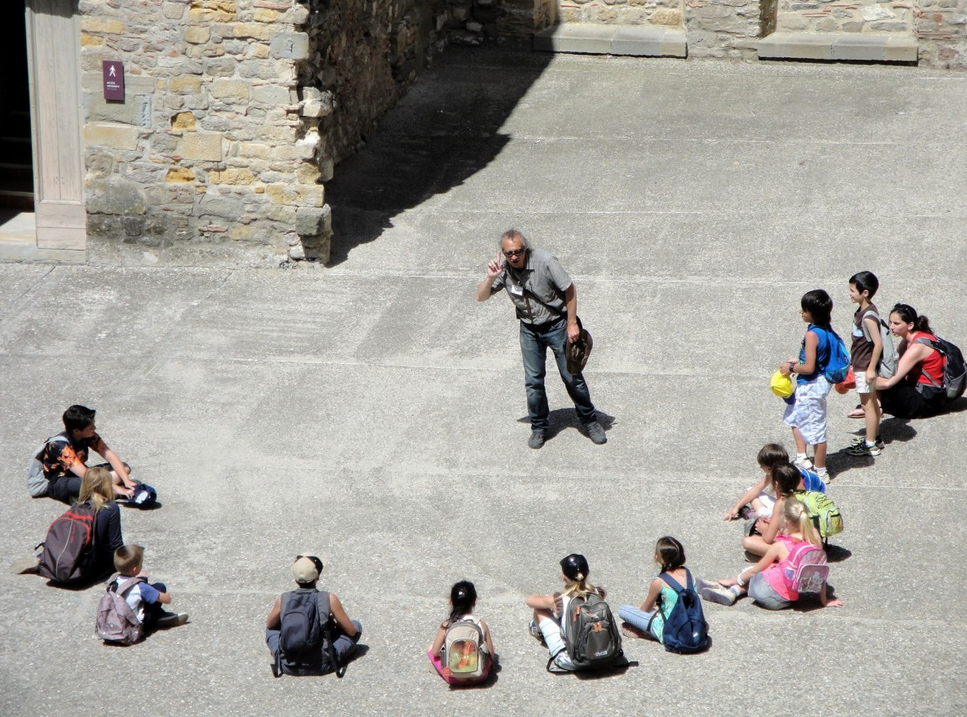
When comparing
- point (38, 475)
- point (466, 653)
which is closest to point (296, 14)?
point (38, 475)

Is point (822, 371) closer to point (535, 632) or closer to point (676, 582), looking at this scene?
point (676, 582)

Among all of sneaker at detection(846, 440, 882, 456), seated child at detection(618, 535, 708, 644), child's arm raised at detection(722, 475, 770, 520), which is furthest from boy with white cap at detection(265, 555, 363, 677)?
sneaker at detection(846, 440, 882, 456)

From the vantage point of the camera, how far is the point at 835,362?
757cm

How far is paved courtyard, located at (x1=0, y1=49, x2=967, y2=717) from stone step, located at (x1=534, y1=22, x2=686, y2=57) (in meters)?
0.76

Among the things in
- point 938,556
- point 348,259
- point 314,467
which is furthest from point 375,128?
point 938,556

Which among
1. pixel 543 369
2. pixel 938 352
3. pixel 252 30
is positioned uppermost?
pixel 252 30

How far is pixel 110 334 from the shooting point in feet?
33.9

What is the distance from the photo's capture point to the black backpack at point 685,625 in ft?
Answer: 20.4

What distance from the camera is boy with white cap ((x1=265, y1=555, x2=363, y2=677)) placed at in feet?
20.1

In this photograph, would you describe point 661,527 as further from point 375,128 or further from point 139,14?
point 375,128

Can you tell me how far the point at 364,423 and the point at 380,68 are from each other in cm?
639

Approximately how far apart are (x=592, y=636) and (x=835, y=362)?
8.65ft

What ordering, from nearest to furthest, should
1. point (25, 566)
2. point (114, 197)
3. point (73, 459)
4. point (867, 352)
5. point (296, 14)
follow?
point (25, 566), point (73, 459), point (867, 352), point (296, 14), point (114, 197)

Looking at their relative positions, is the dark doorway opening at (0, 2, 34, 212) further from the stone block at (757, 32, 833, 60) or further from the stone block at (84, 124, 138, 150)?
the stone block at (757, 32, 833, 60)
